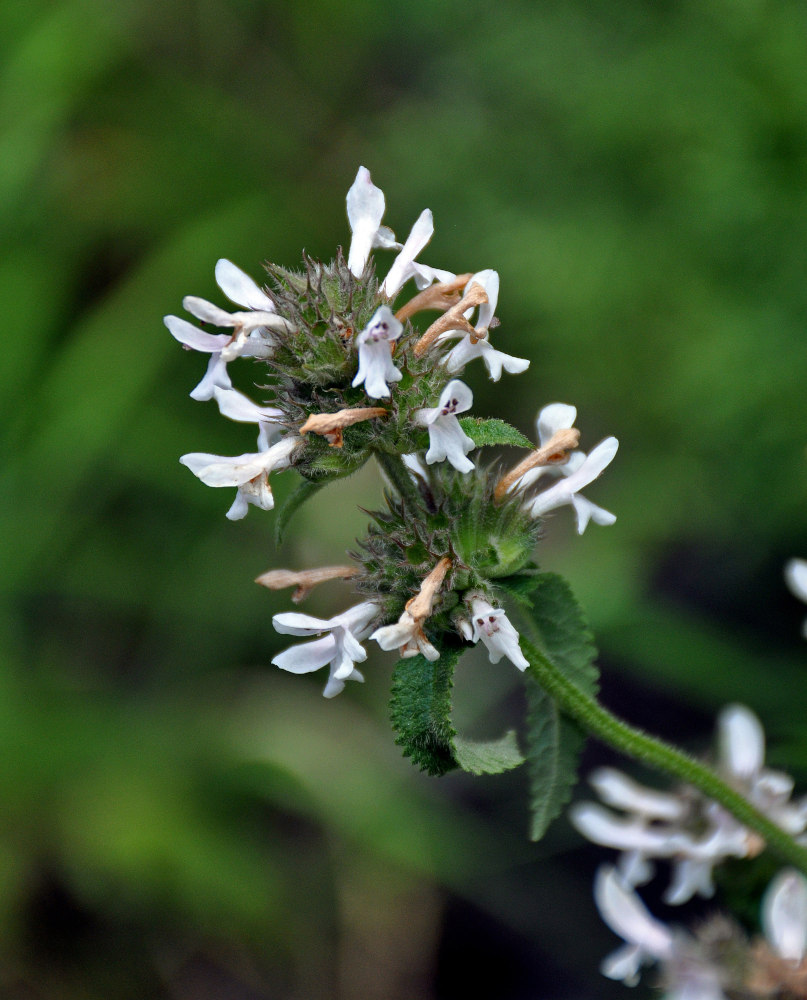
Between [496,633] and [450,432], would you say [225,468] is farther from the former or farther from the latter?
[496,633]

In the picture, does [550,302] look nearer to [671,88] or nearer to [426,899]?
[671,88]

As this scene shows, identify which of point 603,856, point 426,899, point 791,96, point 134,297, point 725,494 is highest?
point 791,96

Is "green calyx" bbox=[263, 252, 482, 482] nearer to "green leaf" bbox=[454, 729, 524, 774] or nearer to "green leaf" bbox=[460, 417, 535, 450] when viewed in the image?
"green leaf" bbox=[460, 417, 535, 450]

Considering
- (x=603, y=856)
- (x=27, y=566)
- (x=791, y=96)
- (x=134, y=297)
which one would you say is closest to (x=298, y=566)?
(x=27, y=566)

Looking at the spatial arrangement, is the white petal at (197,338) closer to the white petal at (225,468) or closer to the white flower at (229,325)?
the white flower at (229,325)

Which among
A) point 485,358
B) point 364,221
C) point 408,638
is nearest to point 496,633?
point 408,638

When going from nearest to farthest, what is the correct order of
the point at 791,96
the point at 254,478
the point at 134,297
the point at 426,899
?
the point at 254,478 < the point at 791,96 < the point at 426,899 < the point at 134,297

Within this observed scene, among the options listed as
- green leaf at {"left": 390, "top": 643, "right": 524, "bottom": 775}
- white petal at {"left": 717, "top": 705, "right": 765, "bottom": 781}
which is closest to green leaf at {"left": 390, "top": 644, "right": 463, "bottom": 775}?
green leaf at {"left": 390, "top": 643, "right": 524, "bottom": 775}
